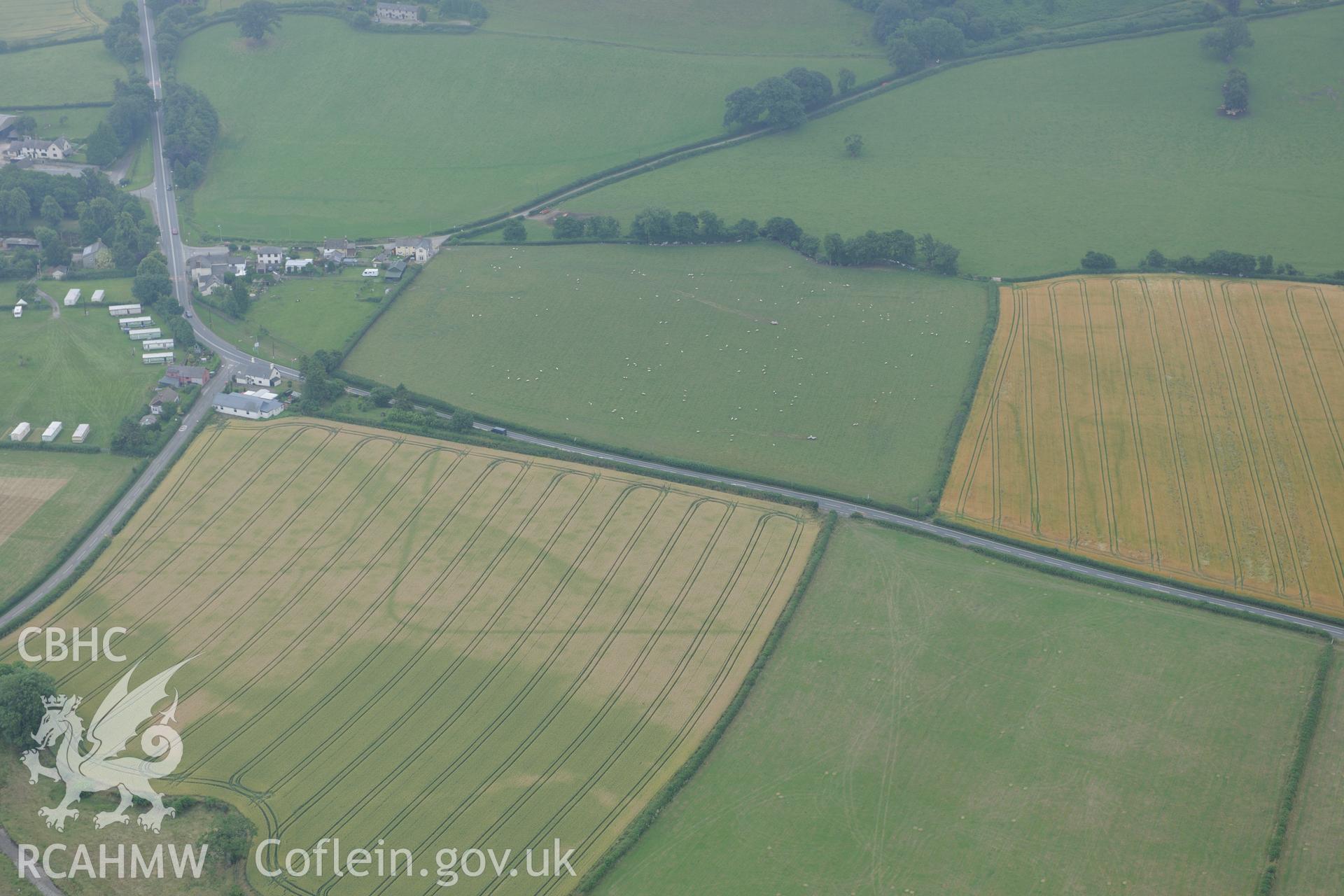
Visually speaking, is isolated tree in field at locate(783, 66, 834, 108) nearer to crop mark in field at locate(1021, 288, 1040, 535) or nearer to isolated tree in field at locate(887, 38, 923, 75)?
isolated tree in field at locate(887, 38, 923, 75)

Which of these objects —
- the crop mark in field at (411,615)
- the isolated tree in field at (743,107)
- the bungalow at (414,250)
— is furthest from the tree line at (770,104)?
the crop mark in field at (411,615)

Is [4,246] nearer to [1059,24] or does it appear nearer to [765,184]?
[765,184]

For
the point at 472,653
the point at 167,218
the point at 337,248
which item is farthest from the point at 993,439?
the point at 167,218

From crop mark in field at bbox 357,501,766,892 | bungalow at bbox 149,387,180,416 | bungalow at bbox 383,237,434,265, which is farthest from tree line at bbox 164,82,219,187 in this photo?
crop mark in field at bbox 357,501,766,892

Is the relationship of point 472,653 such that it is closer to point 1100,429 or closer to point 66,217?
point 1100,429

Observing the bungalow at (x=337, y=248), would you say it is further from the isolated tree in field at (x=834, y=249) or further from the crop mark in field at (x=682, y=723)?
the crop mark in field at (x=682, y=723)

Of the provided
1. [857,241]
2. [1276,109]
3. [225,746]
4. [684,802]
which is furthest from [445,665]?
[1276,109]
